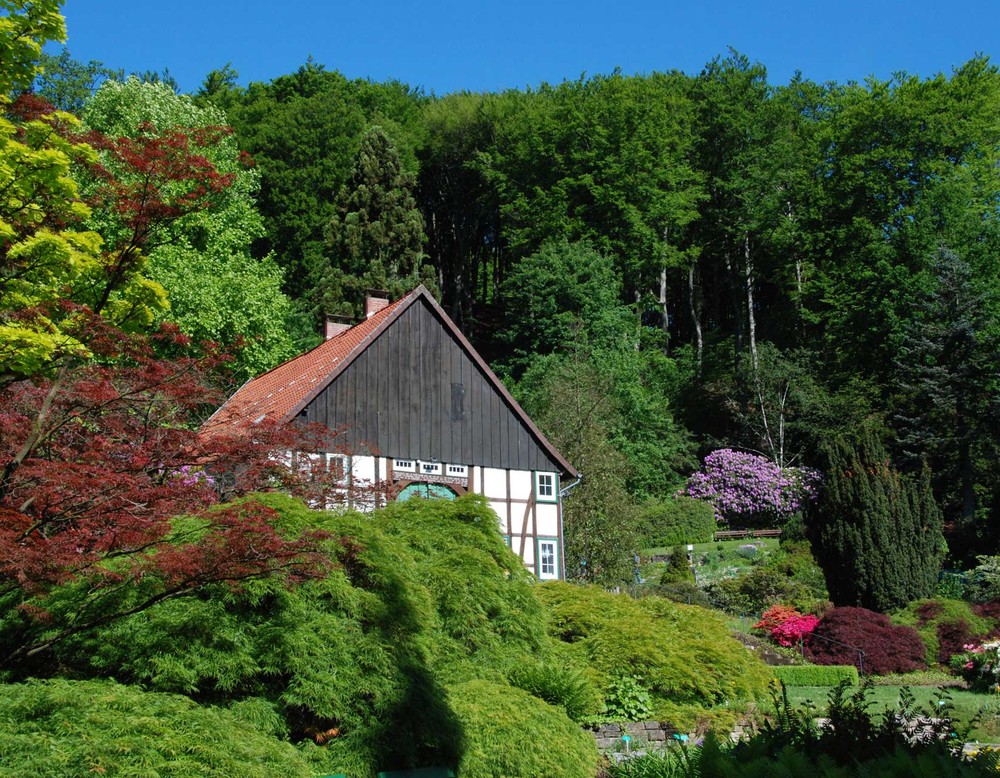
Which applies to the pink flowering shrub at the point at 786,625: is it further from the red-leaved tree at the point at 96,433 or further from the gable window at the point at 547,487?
the red-leaved tree at the point at 96,433

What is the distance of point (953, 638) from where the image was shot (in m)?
20.5

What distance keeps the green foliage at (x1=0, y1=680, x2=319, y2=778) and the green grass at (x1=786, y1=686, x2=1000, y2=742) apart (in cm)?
777

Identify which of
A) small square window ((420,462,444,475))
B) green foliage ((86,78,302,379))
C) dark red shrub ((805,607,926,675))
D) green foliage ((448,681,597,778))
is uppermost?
green foliage ((86,78,302,379))

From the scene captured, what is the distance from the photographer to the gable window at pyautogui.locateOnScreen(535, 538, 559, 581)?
78.1ft

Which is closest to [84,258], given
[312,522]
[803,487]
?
[312,522]

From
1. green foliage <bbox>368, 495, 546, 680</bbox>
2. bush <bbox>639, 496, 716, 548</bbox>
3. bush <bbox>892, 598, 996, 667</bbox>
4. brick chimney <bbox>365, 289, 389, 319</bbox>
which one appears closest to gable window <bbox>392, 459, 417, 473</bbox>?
brick chimney <bbox>365, 289, 389, 319</bbox>

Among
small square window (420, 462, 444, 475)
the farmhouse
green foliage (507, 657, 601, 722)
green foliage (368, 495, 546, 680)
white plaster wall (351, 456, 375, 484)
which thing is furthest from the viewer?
small square window (420, 462, 444, 475)

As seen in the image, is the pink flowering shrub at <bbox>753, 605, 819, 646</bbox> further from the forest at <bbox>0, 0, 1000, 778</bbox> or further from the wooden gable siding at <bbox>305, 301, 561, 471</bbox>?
the wooden gable siding at <bbox>305, 301, 561, 471</bbox>

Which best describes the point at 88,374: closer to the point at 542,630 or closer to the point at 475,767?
the point at 475,767

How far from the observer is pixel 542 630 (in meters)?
11.5

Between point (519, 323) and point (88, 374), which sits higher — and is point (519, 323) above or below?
above

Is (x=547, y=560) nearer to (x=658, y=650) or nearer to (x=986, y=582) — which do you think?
(x=986, y=582)

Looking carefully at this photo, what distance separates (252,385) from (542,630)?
1667 centimetres

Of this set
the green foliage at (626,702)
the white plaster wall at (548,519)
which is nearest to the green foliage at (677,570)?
the white plaster wall at (548,519)
